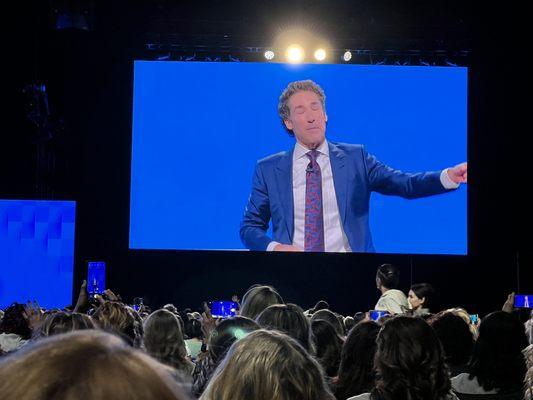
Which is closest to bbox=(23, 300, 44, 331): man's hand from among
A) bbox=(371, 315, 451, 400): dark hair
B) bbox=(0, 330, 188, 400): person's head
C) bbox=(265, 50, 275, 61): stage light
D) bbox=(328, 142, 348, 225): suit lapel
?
bbox=(371, 315, 451, 400): dark hair

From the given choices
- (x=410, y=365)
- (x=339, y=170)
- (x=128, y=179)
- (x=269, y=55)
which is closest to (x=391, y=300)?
(x=410, y=365)

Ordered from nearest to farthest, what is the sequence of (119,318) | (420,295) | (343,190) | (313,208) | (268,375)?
(268,375)
(119,318)
(420,295)
(313,208)
(343,190)

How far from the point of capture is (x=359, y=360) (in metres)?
2.96

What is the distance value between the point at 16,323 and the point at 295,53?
7.14 metres

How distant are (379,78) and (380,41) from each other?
58 centimetres

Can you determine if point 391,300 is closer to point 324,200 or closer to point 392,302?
point 392,302

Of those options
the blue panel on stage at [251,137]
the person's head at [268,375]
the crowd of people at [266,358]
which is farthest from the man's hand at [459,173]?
the person's head at [268,375]

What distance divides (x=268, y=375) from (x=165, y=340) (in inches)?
90.1

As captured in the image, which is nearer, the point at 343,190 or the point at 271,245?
the point at 271,245

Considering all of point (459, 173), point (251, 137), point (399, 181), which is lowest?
point (399, 181)

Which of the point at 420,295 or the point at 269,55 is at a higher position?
the point at 269,55

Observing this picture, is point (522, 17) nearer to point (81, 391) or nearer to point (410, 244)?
point (410, 244)

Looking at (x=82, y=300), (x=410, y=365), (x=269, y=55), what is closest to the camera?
(x=410, y=365)

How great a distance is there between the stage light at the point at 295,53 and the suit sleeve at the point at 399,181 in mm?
1531
